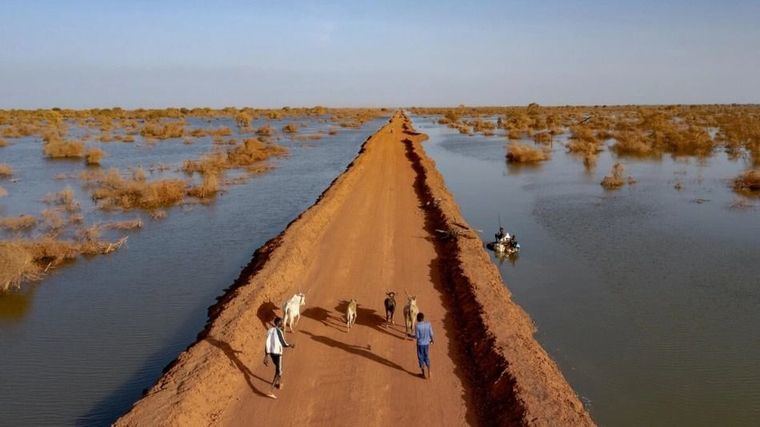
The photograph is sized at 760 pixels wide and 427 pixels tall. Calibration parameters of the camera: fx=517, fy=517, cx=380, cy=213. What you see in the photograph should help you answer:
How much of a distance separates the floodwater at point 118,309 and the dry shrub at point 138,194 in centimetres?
116

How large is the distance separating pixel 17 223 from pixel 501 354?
78.6 feet

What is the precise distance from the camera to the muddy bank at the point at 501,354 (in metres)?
8.46

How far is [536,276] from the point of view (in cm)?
1803

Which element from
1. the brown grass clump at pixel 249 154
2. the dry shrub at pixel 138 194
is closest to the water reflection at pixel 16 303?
the dry shrub at pixel 138 194

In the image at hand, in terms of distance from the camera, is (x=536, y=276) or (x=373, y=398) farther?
(x=536, y=276)

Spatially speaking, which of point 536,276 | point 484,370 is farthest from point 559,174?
point 484,370

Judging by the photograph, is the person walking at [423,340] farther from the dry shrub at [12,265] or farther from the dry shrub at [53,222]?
the dry shrub at [53,222]

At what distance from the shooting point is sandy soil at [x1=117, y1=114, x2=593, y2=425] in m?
8.66

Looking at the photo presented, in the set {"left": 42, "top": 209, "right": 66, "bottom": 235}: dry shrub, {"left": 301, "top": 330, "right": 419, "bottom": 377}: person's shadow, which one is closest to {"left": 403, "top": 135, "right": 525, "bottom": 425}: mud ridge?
{"left": 301, "top": 330, "right": 419, "bottom": 377}: person's shadow

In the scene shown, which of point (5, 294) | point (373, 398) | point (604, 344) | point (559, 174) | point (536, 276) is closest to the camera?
point (373, 398)

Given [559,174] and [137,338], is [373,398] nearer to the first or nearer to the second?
[137,338]

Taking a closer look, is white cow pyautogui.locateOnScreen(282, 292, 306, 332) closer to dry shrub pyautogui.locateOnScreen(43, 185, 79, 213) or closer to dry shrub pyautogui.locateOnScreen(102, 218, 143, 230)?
dry shrub pyautogui.locateOnScreen(102, 218, 143, 230)

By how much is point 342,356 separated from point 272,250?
7286mm

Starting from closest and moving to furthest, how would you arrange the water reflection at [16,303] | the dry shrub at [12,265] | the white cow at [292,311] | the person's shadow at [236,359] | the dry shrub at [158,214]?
the person's shadow at [236,359], the white cow at [292,311], the water reflection at [16,303], the dry shrub at [12,265], the dry shrub at [158,214]
